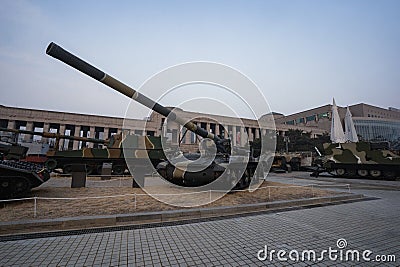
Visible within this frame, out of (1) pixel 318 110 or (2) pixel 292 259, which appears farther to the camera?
(1) pixel 318 110

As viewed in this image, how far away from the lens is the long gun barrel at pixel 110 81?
21.6 ft

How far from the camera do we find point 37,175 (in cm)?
603

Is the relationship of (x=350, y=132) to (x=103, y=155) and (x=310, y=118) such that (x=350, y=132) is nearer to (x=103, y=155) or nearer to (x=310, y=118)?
(x=310, y=118)

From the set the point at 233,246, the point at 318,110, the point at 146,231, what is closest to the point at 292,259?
the point at 233,246

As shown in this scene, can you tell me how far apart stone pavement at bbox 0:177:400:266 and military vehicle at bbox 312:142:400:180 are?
42.4 ft

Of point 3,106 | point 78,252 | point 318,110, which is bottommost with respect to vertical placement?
point 78,252

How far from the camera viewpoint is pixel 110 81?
780 cm

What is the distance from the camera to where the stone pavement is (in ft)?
9.46

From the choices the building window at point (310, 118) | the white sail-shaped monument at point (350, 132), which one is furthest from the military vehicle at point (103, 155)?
the building window at point (310, 118)

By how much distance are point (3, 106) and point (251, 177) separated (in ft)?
149

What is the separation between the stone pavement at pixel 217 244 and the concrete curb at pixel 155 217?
52 centimetres

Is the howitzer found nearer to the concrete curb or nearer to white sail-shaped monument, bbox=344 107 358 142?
the concrete curb

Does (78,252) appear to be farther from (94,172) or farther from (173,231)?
(94,172)

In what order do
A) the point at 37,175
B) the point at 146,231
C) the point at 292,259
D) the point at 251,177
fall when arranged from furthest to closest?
the point at 251,177 < the point at 37,175 < the point at 146,231 < the point at 292,259
